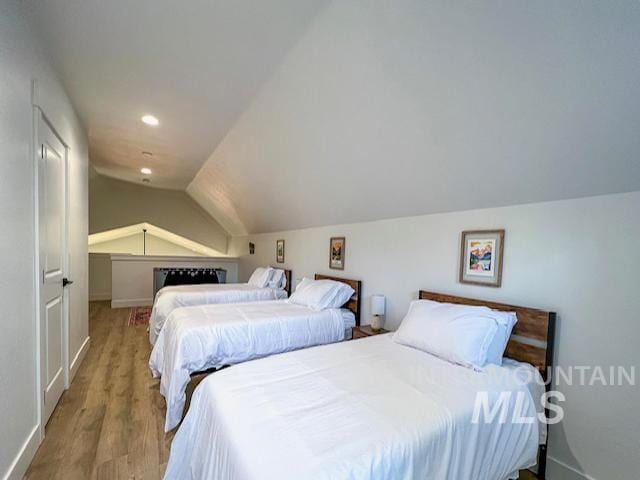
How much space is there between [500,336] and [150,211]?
7.07 m

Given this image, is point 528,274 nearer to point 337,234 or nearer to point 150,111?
point 337,234

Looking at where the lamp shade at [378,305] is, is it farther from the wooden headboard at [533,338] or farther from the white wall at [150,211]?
the white wall at [150,211]

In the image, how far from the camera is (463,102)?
1.56 metres

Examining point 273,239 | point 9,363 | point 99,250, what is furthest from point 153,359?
point 99,250

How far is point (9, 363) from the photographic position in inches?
55.6

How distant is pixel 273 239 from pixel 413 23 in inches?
161

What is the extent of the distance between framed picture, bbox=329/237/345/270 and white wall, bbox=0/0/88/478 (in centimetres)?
261

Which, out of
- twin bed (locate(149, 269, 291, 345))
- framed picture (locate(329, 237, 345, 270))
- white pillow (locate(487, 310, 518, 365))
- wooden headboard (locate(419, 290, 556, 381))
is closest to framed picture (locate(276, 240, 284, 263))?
twin bed (locate(149, 269, 291, 345))

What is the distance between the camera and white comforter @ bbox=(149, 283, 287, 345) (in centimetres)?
332

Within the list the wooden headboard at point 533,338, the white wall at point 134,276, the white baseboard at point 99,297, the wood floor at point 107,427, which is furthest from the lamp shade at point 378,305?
the white baseboard at point 99,297

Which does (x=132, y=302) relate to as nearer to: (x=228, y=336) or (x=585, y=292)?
(x=228, y=336)

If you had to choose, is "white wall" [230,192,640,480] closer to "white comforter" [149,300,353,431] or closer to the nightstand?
the nightstand

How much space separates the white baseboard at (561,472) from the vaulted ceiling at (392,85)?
1.55 metres

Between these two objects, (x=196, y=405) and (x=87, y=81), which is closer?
(x=196, y=405)
